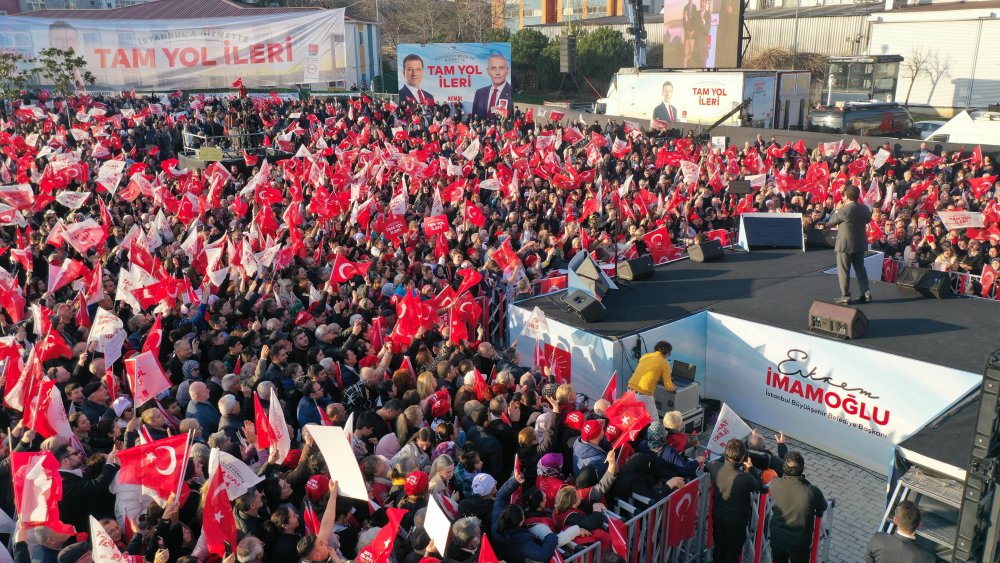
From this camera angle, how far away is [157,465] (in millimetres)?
5723

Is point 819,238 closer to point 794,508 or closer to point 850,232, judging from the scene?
point 850,232

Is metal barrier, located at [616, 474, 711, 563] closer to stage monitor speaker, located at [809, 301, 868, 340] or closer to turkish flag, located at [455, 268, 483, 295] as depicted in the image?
stage monitor speaker, located at [809, 301, 868, 340]

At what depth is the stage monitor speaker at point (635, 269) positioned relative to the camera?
12.1 metres

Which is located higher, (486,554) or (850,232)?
(850,232)

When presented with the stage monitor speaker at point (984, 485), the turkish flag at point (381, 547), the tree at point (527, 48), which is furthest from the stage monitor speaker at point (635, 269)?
the tree at point (527, 48)

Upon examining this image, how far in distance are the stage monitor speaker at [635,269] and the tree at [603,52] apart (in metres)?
47.4

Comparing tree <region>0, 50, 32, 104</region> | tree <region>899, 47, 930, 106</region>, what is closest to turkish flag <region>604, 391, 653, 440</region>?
tree <region>0, 50, 32, 104</region>

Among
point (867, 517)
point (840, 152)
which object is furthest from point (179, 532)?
point (840, 152)

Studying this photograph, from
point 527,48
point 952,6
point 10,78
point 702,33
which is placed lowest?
point 10,78

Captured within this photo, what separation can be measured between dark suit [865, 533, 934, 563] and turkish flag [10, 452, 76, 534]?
5.81 meters

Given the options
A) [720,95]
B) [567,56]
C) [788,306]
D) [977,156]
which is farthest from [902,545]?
[567,56]

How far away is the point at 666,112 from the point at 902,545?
88.6 ft

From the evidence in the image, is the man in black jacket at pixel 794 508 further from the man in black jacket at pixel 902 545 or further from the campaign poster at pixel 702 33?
the campaign poster at pixel 702 33

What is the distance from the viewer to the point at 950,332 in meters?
9.39
